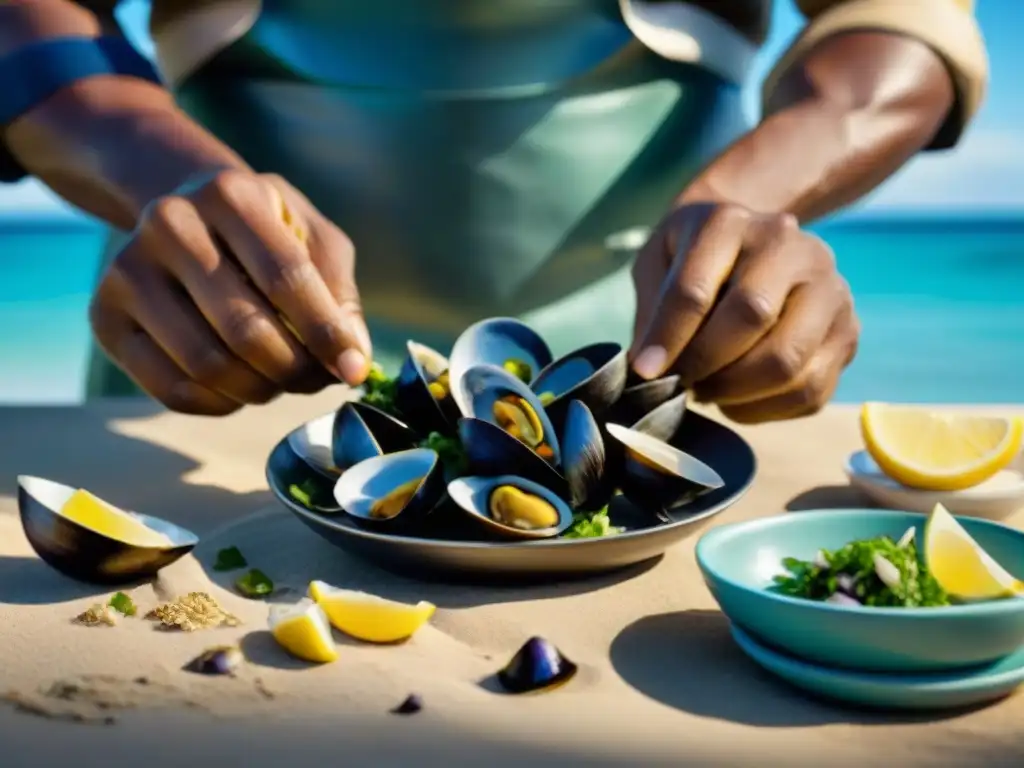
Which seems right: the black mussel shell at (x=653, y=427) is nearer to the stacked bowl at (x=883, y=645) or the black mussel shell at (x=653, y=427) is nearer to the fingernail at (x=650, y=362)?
the fingernail at (x=650, y=362)

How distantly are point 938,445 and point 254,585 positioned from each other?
1015 mm

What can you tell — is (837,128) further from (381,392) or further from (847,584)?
(847,584)

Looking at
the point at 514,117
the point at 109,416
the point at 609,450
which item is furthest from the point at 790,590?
the point at 109,416

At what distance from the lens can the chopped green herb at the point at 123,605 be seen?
124 cm

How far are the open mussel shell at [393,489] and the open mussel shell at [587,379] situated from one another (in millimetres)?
174

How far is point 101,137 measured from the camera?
6.68ft

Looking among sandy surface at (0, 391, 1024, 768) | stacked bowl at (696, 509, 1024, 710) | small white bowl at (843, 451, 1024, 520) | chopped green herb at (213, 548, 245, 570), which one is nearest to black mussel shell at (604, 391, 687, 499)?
sandy surface at (0, 391, 1024, 768)

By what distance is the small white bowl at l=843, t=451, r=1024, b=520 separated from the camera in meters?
1.56

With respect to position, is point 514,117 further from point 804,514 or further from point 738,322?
point 804,514

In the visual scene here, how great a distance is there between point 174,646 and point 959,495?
3.55ft

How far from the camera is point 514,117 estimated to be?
234cm

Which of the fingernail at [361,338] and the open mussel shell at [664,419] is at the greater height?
the fingernail at [361,338]

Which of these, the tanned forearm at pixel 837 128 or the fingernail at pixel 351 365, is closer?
the fingernail at pixel 351 365

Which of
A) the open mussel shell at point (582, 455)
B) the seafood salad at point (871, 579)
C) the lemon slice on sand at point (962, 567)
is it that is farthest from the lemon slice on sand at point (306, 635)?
the lemon slice on sand at point (962, 567)
